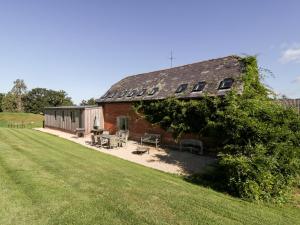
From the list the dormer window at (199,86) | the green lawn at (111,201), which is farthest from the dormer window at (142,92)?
the green lawn at (111,201)

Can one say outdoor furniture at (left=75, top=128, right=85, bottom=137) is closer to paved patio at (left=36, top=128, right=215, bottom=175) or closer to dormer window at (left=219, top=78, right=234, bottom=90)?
paved patio at (left=36, top=128, right=215, bottom=175)

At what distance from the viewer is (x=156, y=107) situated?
18.8 meters

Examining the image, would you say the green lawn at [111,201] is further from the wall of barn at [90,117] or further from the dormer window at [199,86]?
the wall of barn at [90,117]

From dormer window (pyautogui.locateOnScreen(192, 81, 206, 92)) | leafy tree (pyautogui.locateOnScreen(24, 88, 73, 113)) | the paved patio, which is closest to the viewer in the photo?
the paved patio

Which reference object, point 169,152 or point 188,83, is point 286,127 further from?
point 188,83

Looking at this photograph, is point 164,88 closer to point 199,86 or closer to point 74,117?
point 199,86

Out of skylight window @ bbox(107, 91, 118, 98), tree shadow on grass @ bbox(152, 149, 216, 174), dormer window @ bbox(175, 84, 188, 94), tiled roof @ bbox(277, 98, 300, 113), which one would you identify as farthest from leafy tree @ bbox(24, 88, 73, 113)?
tiled roof @ bbox(277, 98, 300, 113)

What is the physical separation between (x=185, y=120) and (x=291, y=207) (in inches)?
319

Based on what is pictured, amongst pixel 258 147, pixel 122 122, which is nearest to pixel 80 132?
pixel 122 122

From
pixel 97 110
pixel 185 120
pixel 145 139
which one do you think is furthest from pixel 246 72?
pixel 97 110

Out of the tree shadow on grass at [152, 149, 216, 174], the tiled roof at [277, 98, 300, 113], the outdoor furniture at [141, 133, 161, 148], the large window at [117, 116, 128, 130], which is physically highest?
the tiled roof at [277, 98, 300, 113]

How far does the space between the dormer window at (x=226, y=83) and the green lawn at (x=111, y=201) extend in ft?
26.1

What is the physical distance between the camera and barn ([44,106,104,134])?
2509 cm

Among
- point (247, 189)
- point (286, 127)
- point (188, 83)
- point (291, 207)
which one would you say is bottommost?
point (291, 207)
